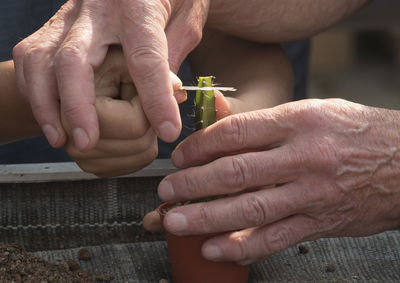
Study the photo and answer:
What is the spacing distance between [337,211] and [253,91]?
1.29 feet

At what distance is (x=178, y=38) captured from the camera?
91 centimetres

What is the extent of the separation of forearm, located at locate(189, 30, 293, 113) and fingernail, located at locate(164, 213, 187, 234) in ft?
1.33

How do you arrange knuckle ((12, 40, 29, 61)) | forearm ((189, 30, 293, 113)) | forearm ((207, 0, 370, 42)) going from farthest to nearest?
forearm ((189, 30, 293, 113)) < forearm ((207, 0, 370, 42)) < knuckle ((12, 40, 29, 61))

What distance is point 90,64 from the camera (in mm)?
782

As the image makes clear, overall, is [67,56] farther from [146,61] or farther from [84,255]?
[84,255]

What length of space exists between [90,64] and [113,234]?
0.43m

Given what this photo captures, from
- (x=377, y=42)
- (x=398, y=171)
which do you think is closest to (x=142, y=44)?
(x=398, y=171)

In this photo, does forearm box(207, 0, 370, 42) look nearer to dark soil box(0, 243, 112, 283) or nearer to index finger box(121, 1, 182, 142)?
index finger box(121, 1, 182, 142)

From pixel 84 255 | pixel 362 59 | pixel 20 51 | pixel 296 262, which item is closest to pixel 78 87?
pixel 20 51

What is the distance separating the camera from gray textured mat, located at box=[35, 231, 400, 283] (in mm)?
986

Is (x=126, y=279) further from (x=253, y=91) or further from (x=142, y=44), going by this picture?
(x=253, y=91)

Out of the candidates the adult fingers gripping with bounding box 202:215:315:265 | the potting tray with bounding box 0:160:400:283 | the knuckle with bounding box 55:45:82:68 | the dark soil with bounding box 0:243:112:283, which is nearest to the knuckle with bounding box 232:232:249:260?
the adult fingers gripping with bounding box 202:215:315:265

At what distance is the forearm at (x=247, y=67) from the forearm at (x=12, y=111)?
442mm

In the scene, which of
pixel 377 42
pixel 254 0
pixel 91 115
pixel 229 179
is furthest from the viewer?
pixel 377 42
